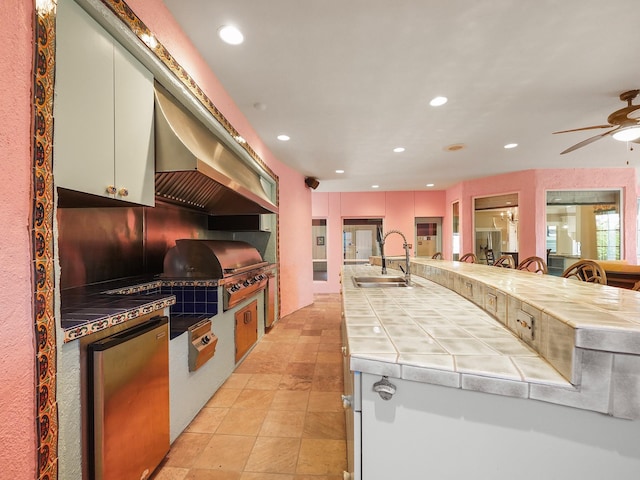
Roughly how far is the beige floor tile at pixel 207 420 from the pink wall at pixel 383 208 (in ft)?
18.4

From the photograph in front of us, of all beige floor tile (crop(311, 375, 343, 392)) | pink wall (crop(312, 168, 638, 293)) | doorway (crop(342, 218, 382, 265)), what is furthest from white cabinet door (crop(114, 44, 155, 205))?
doorway (crop(342, 218, 382, 265))

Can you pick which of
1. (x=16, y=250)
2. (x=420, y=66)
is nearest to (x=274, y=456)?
(x=16, y=250)

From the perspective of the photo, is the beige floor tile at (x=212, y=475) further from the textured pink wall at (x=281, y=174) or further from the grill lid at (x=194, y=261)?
the textured pink wall at (x=281, y=174)

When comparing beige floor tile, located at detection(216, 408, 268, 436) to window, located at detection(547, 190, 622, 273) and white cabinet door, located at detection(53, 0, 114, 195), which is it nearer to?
white cabinet door, located at detection(53, 0, 114, 195)

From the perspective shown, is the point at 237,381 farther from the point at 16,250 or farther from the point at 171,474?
the point at 16,250

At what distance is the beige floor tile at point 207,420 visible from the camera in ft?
6.25

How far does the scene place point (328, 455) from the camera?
1.66 meters

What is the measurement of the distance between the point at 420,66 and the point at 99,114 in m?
2.20

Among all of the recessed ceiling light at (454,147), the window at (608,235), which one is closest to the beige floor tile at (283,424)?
the recessed ceiling light at (454,147)

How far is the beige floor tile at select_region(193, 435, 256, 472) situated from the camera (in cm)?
159

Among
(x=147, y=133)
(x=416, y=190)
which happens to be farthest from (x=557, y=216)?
(x=147, y=133)

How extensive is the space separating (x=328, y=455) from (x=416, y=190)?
22.6ft

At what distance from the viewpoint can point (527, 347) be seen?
96 cm

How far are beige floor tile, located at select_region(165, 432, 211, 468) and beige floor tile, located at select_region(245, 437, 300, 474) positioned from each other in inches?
13.3
